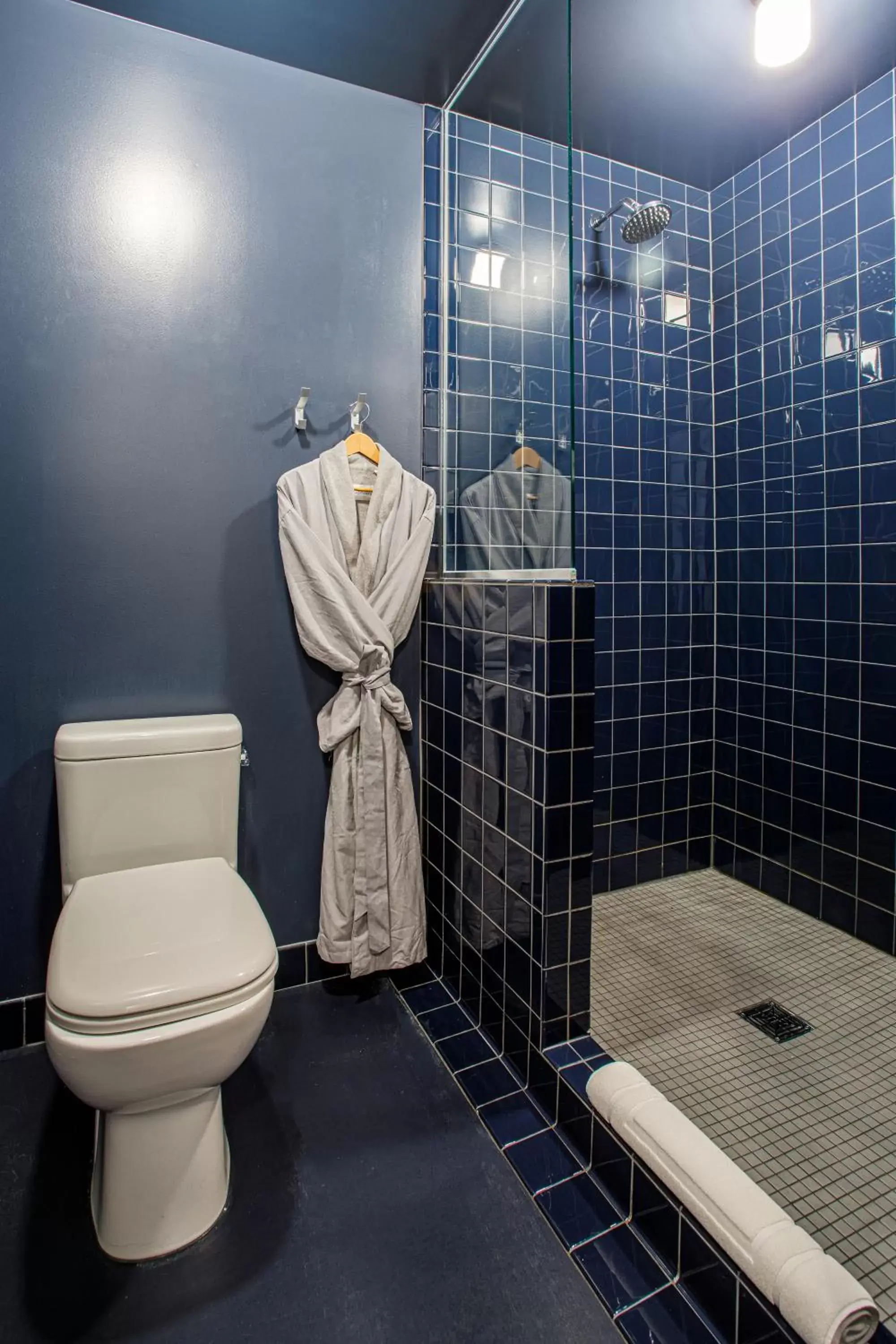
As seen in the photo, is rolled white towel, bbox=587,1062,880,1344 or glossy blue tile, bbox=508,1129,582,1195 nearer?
rolled white towel, bbox=587,1062,880,1344

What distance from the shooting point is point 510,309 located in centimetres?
181

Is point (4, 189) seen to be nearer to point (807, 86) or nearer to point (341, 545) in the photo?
point (341, 545)

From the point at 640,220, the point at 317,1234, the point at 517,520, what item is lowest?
the point at 317,1234

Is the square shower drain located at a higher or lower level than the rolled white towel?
lower

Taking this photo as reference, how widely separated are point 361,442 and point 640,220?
1.19 metres

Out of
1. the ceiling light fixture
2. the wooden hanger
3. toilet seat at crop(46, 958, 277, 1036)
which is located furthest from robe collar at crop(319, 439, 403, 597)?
the ceiling light fixture

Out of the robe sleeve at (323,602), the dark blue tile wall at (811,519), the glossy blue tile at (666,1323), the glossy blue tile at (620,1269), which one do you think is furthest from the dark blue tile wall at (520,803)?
the dark blue tile wall at (811,519)

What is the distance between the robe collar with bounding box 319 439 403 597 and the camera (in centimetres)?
188

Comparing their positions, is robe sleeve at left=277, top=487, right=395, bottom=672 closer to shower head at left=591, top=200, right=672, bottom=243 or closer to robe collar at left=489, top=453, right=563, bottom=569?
robe collar at left=489, top=453, right=563, bottom=569

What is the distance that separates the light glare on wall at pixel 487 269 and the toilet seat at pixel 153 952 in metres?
1.65

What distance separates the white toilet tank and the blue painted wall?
0.14m

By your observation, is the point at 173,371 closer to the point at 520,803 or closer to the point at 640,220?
the point at 520,803

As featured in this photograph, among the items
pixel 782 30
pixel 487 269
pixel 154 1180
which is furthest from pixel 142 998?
pixel 782 30

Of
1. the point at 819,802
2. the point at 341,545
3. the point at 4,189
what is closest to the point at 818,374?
the point at 819,802
